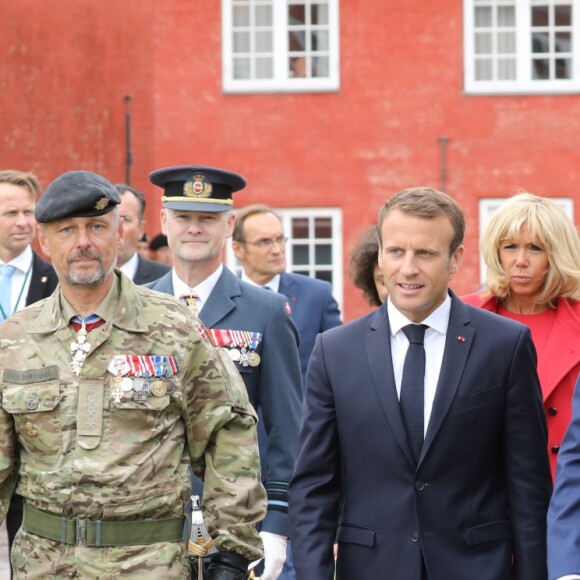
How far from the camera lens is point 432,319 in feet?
15.3

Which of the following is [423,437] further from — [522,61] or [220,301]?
[522,61]

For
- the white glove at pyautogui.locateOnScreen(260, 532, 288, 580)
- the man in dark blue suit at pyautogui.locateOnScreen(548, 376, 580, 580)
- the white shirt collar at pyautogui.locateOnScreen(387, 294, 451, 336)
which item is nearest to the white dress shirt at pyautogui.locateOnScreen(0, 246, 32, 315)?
the white glove at pyautogui.locateOnScreen(260, 532, 288, 580)

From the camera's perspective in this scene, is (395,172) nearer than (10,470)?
No

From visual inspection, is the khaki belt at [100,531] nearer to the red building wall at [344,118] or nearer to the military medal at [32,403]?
the military medal at [32,403]

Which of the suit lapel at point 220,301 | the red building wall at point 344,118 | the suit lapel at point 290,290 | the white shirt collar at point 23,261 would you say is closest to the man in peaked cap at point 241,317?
the suit lapel at point 220,301

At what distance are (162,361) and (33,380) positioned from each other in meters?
0.41

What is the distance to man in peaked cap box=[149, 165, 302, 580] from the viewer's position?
5.63 m

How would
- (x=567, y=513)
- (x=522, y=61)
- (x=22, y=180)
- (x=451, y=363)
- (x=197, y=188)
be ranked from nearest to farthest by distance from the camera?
(x=567, y=513) → (x=451, y=363) → (x=197, y=188) → (x=22, y=180) → (x=522, y=61)

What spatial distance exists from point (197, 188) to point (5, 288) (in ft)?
6.87

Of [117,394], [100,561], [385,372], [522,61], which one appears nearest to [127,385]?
[117,394]

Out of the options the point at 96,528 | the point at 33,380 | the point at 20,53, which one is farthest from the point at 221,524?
the point at 20,53

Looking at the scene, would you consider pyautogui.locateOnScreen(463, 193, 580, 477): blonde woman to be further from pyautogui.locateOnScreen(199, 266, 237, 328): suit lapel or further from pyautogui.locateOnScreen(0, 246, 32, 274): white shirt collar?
pyautogui.locateOnScreen(0, 246, 32, 274): white shirt collar

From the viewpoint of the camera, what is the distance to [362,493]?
4.57 m

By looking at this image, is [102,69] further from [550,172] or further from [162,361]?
[162,361]
